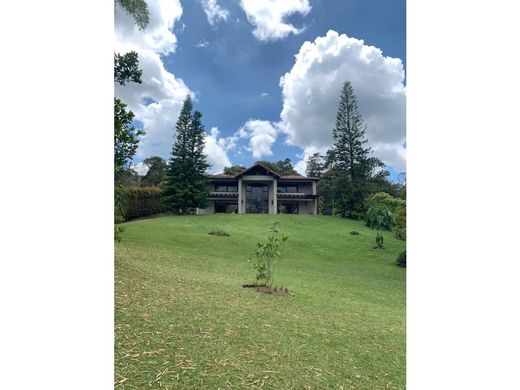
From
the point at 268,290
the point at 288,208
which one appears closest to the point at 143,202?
the point at 288,208

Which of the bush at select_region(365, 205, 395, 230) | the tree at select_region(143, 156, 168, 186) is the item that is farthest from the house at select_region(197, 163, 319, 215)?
the bush at select_region(365, 205, 395, 230)

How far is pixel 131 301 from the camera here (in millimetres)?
2262

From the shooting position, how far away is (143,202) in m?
15.6

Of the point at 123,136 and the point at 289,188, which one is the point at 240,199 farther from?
the point at 123,136

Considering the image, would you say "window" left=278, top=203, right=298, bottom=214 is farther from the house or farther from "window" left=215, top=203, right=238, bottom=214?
"window" left=215, top=203, right=238, bottom=214

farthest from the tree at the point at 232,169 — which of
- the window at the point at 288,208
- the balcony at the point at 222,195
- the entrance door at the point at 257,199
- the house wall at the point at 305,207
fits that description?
the house wall at the point at 305,207

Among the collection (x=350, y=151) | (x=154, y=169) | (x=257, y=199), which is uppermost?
(x=350, y=151)

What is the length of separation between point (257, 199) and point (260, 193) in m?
0.43

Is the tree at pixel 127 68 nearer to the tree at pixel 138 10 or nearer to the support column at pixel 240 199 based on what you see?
the tree at pixel 138 10

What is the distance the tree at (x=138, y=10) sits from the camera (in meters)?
3.23
